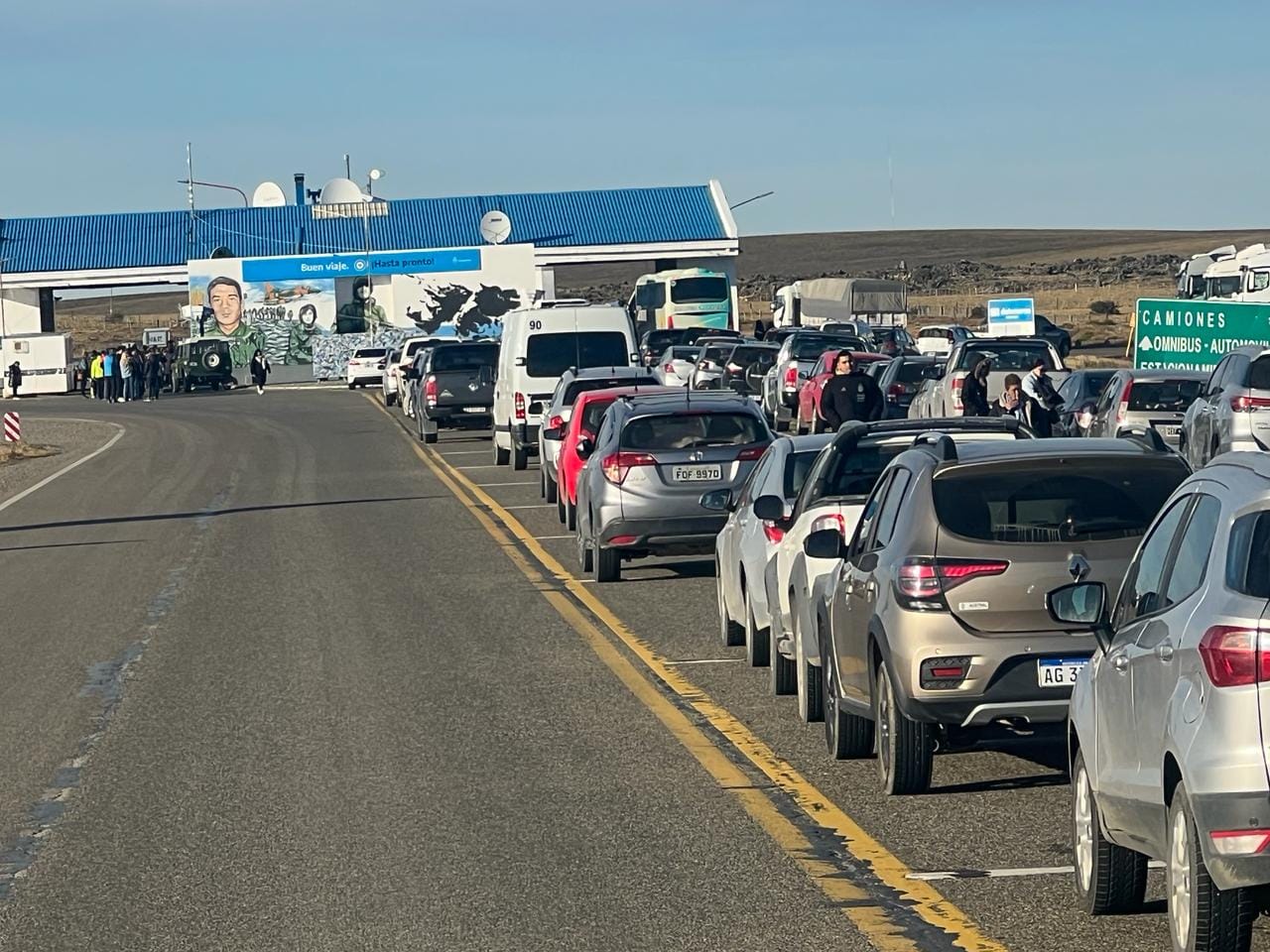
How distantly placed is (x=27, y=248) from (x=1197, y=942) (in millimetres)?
89680

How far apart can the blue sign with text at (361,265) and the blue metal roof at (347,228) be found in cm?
1022

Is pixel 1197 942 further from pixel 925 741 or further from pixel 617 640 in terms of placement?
pixel 617 640

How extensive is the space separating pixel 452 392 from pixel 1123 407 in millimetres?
15868

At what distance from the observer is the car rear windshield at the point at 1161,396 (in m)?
27.5

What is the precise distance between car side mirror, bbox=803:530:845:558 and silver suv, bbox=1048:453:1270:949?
3436mm

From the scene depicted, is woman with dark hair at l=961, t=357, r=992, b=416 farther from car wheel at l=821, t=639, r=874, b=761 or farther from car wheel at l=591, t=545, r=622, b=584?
car wheel at l=821, t=639, r=874, b=761

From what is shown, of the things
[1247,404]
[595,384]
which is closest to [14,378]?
[595,384]

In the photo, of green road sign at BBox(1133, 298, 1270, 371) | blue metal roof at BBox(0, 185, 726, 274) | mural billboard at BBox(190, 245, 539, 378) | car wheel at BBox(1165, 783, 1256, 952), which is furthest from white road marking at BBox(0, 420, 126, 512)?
blue metal roof at BBox(0, 185, 726, 274)

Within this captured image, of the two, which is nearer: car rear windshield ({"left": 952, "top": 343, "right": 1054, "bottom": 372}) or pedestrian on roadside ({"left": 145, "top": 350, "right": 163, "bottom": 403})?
car rear windshield ({"left": 952, "top": 343, "right": 1054, "bottom": 372})

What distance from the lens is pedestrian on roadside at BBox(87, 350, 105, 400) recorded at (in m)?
73.5

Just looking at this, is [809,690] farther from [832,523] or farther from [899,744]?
[899,744]

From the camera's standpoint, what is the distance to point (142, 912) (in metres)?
7.78

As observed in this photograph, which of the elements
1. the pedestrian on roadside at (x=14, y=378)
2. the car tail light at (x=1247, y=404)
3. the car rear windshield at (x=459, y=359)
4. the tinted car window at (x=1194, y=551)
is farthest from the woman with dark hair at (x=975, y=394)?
the pedestrian on roadside at (x=14, y=378)

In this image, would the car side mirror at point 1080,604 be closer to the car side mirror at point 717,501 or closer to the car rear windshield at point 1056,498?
the car rear windshield at point 1056,498
